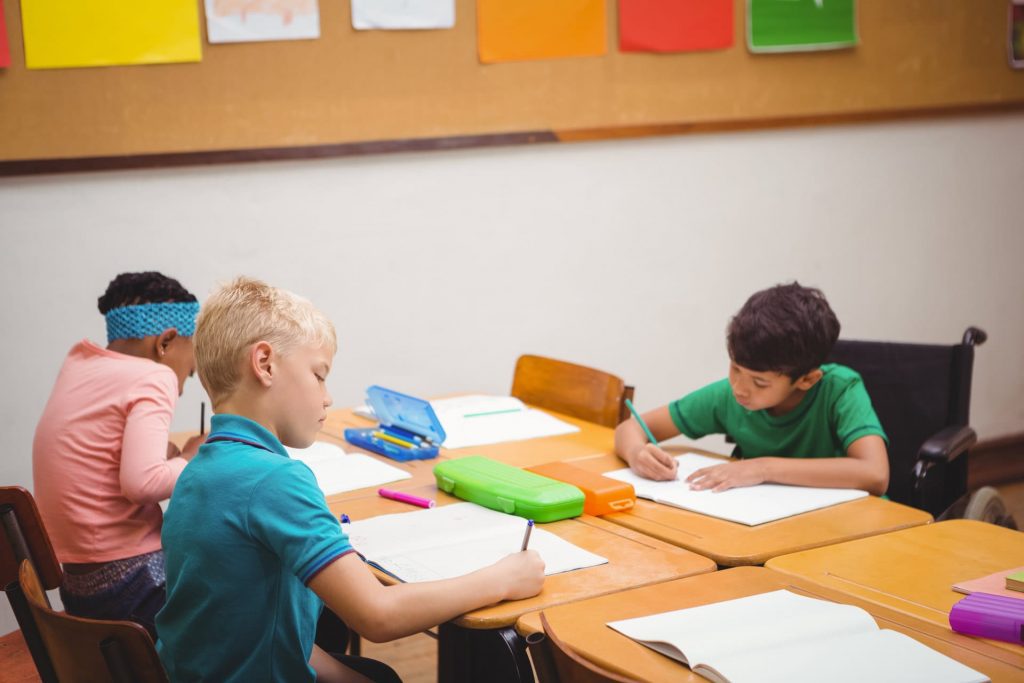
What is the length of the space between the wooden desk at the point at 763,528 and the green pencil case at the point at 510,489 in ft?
0.29

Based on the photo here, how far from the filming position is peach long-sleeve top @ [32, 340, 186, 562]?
6.54 ft

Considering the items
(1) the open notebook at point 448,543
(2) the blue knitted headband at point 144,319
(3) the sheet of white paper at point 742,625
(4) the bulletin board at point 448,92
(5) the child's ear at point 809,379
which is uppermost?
(4) the bulletin board at point 448,92

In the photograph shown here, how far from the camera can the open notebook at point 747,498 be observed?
5.95 feet

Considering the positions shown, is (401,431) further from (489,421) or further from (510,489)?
(510,489)

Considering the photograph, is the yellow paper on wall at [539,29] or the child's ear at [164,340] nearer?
the child's ear at [164,340]

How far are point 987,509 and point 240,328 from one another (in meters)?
1.57

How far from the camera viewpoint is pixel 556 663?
3.37 feet

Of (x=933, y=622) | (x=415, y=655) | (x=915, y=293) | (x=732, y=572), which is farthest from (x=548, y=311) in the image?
(x=933, y=622)

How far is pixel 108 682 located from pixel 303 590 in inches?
10.6

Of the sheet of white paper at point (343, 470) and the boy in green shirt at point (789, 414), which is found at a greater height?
the boy in green shirt at point (789, 414)

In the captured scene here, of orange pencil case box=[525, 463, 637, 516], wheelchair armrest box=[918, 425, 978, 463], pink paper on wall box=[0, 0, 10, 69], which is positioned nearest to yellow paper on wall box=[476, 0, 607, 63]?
pink paper on wall box=[0, 0, 10, 69]

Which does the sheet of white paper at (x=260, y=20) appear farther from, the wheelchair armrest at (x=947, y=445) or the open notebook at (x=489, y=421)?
the wheelchair armrest at (x=947, y=445)

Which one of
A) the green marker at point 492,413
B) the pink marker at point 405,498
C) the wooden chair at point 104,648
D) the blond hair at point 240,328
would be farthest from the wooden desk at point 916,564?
the green marker at point 492,413

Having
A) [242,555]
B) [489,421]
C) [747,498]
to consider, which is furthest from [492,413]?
[242,555]
